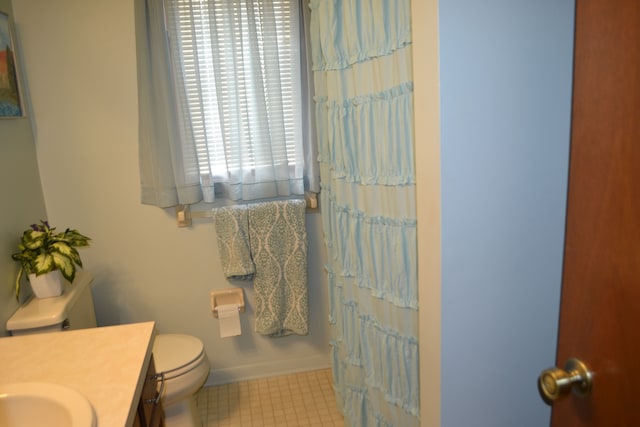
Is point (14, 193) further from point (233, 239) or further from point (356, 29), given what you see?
point (356, 29)

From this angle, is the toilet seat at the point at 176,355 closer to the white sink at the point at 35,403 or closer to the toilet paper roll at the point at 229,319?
the toilet paper roll at the point at 229,319

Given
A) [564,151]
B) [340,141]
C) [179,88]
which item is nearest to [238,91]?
[179,88]

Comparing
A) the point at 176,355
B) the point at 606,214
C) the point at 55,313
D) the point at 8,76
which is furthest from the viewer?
the point at 176,355

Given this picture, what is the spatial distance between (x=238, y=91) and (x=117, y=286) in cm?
117

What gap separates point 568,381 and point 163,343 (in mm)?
1824

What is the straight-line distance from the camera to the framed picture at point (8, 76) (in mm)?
1896

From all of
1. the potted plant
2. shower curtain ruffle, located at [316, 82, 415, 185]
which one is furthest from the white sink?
shower curtain ruffle, located at [316, 82, 415, 185]

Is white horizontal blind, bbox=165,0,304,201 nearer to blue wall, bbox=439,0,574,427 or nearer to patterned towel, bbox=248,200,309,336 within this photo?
patterned towel, bbox=248,200,309,336

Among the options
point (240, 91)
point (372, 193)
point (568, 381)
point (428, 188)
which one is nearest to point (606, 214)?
point (568, 381)

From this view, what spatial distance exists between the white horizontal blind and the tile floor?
3.53 ft

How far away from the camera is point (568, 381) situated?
0.80 m

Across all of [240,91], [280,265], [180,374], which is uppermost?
[240,91]

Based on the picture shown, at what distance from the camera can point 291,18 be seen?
2.26 metres

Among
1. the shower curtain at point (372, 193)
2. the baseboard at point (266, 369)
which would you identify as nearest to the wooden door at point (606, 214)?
the shower curtain at point (372, 193)
